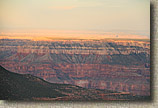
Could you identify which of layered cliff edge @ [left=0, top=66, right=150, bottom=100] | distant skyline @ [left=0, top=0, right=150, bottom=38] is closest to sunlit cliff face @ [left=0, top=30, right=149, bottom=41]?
distant skyline @ [left=0, top=0, right=150, bottom=38]

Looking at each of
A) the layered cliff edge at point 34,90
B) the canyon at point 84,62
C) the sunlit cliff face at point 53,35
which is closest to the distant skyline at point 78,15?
the sunlit cliff face at point 53,35

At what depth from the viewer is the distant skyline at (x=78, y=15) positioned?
352cm

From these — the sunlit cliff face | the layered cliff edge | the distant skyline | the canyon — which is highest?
the distant skyline

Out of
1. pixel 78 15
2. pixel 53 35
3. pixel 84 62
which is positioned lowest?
pixel 84 62

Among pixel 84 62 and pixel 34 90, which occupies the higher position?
pixel 84 62

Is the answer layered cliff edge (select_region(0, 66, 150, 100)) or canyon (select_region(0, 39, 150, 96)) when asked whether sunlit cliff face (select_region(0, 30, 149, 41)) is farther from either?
layered cliff edge (select_region(0, 66, 150, 100))

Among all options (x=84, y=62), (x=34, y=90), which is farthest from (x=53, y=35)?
(x=34, y=90)

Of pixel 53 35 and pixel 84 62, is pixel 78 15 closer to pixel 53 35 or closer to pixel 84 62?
pixel 53 35

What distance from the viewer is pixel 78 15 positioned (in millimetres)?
3553

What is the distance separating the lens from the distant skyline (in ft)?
11.5

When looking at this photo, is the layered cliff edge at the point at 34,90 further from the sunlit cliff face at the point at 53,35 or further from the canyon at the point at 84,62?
the sunlit cliff face at the point at 53,35

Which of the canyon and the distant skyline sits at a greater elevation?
the distant skyline

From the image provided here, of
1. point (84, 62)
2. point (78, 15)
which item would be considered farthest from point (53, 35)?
point (84, 62)

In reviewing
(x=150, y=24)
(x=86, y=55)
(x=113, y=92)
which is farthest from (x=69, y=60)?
(x=150, y=24)
